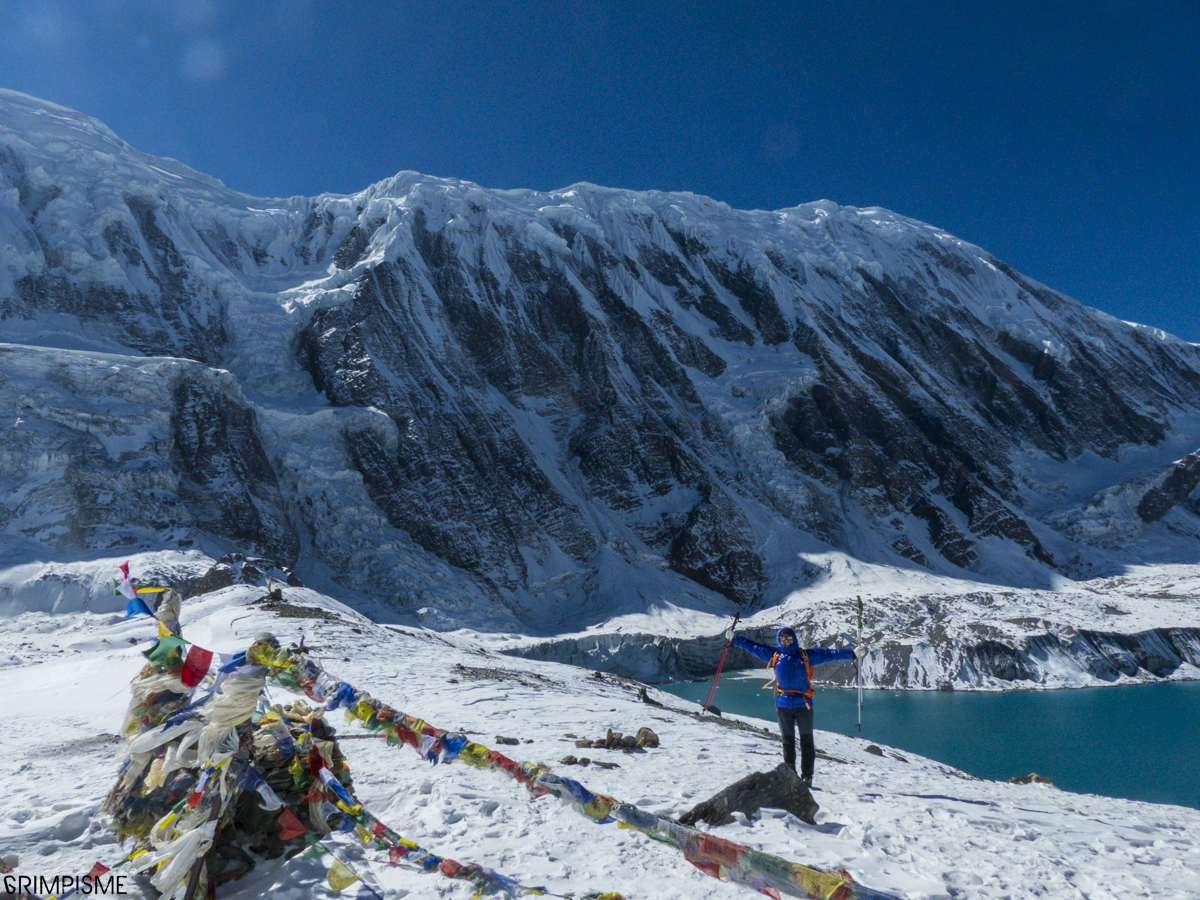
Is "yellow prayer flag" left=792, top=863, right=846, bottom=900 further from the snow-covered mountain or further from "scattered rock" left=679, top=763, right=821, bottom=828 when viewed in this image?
the snow-covered mountain

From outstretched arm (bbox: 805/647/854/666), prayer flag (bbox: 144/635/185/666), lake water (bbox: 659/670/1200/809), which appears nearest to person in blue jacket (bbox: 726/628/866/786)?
outstretched arm (bbox: 805/647/854/666)

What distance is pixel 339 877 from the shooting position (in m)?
4.30

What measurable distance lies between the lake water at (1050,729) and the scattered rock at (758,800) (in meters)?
22.4

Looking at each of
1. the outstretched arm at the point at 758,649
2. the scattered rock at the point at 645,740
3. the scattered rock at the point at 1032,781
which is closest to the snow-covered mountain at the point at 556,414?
the scattered rock at the point at 1032,781

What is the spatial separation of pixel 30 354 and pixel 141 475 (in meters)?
12.0

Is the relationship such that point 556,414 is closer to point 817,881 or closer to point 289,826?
point 289,826

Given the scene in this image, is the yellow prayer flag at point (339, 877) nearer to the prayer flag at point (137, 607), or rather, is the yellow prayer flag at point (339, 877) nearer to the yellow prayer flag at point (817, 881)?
the prayer flag at point (137, 607)

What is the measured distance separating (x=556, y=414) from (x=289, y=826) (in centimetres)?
7178

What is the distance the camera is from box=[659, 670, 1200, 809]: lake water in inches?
923

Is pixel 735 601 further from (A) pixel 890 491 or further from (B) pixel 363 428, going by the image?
(B) pixel 363 428

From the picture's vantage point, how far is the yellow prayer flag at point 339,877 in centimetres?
424

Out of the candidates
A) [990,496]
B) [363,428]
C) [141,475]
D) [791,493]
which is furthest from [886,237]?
[141,475]

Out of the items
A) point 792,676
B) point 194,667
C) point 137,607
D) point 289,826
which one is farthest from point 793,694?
point 137,607

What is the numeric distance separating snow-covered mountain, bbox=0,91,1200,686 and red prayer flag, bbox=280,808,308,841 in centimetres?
4198
